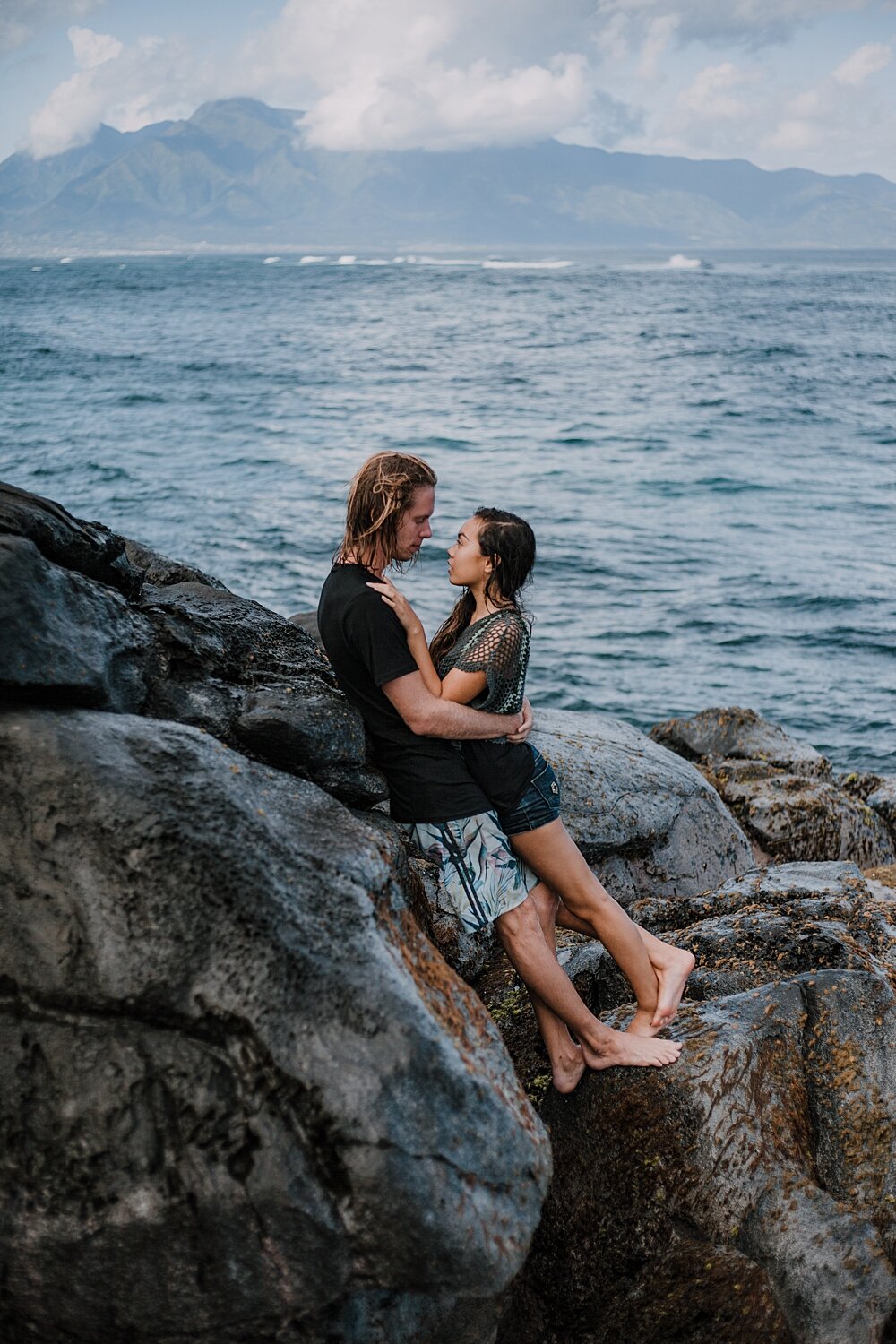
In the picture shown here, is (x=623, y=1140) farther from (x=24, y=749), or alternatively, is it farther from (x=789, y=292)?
(x=789, y=292)

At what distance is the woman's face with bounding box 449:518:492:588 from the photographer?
17.5 ft

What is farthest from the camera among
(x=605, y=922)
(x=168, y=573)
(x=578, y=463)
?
(x=578, y=463)

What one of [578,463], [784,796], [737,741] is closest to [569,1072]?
[784,796]

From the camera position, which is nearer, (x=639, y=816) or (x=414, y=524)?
(x=414, y=524)

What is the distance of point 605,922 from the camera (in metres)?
5.32

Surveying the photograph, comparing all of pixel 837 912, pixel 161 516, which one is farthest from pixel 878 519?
pixel 837 912

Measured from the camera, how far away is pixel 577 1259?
4.86 m

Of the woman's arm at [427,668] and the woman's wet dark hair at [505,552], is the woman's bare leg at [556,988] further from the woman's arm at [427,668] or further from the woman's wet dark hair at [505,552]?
the woman's wet dark hair at [505,552]

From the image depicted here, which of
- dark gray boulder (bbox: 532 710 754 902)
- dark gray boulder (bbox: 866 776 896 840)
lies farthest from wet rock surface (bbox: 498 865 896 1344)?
dark gray boulder (bbox: 866 776 896 840)

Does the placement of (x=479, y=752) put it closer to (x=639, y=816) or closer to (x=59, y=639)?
(x=59, y=639)

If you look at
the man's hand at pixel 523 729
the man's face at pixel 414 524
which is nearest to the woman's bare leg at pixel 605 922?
the man's hand at pixel 523 729

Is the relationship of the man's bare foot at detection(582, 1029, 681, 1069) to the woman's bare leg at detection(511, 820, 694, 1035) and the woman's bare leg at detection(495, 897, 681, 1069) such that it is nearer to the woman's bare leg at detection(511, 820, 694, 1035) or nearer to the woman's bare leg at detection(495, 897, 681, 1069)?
the woman's bare leg at detection(495, 897, 681, 1069)

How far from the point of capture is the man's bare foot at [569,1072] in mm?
5168

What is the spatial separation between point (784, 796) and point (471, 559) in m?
6.29
